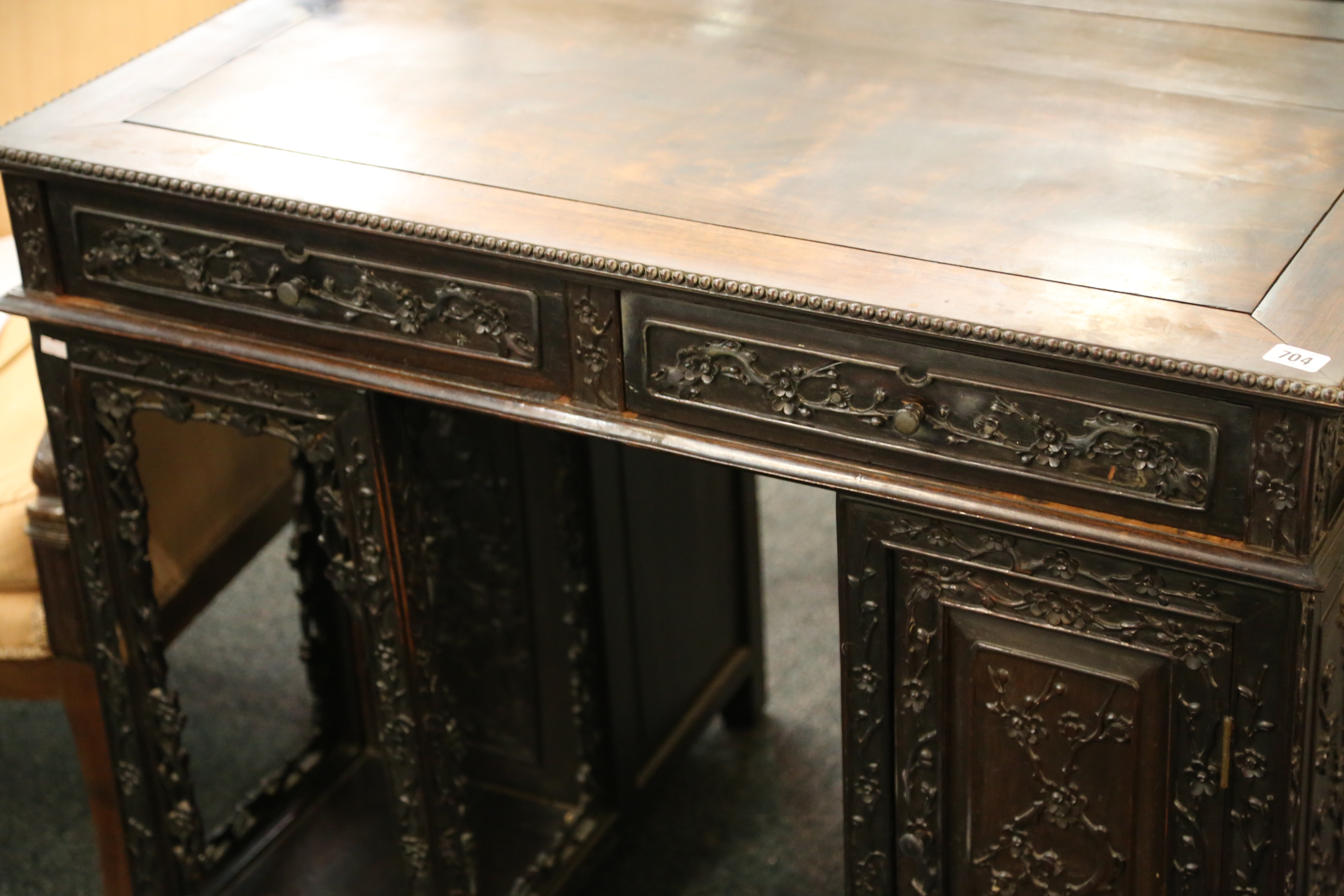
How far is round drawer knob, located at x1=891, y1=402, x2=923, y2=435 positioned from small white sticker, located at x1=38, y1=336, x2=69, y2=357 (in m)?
0.94

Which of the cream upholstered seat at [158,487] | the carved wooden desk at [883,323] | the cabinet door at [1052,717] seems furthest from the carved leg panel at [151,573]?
the cabinet door at [1052,717]

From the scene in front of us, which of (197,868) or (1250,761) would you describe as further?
(197,868)

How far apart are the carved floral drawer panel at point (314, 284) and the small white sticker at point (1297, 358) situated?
0.63m

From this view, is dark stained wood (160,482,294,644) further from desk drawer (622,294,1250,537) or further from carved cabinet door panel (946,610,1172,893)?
carved cabinet door panel (946,610,1172,893)

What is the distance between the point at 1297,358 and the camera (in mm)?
1242

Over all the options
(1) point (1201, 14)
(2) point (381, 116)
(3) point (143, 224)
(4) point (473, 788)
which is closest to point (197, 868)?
(4) point (473, 788)

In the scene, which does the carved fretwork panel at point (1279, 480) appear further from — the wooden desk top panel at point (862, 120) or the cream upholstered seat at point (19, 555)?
the cream upholstered seat at point (19, 555)

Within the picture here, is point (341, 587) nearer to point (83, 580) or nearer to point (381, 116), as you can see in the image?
point (83, 580)

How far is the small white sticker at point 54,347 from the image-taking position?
71.2 inches

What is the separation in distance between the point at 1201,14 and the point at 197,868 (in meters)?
1.57

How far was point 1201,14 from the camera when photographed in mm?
1767

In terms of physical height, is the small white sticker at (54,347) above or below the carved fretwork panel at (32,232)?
below

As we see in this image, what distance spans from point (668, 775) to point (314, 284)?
1.15 meters

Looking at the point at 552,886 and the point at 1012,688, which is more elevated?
the point at 1012,688
